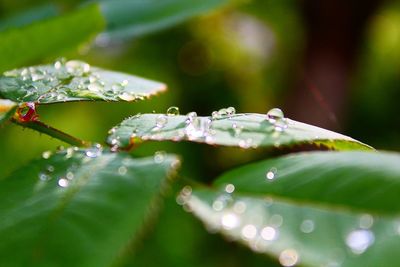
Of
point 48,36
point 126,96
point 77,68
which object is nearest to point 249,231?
point 126,96

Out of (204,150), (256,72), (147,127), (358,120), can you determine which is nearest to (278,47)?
(256,72)

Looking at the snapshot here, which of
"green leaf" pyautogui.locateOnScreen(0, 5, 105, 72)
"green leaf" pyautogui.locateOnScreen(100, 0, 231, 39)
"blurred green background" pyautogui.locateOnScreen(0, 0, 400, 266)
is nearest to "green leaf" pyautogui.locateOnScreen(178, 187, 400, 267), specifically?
"green leaf" pyautogui.locateOnScreen(0, 5, 105, 72)

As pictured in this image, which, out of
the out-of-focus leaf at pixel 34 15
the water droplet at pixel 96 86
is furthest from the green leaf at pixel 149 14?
the water droplet at pixel 96 86

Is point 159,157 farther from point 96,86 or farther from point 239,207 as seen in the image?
point 96,86

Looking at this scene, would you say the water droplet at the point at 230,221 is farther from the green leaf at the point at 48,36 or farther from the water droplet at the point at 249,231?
the green leaf at the point at 48,36

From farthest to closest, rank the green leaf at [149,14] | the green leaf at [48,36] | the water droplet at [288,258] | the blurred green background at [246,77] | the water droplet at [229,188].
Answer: the blurred green background at [246,77], the green leaf at [149,14], the green leaf at [48,36], the water droplet at [229,188], the water droplet at [288,258]

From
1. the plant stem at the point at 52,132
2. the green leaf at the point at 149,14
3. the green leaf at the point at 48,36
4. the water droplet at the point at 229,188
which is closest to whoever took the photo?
the water droplet at the point at 229,188

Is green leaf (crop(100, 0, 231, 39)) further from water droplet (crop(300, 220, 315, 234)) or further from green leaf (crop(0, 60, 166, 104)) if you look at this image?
water droplet (crop(300, 220, 315, 234))
